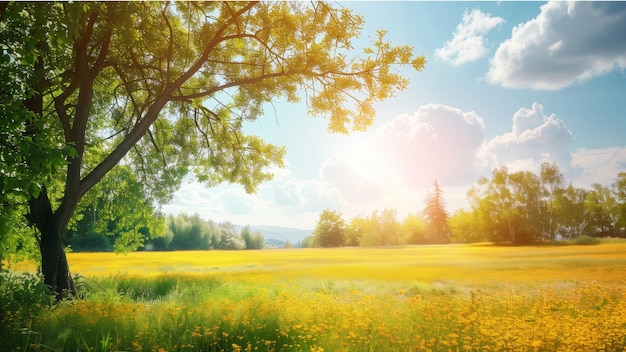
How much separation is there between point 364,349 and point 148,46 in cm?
1118

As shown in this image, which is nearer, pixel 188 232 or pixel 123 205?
pixel 123 205

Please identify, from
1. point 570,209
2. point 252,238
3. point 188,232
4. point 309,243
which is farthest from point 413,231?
point 188,232

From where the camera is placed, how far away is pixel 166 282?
688 inches

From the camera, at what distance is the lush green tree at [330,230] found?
269 feet

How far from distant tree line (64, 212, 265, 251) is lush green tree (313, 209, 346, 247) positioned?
1333 cm

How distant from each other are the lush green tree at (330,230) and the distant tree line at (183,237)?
1333 cm

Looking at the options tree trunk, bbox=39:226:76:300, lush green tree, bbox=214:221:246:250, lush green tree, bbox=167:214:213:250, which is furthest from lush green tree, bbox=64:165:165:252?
lush green tree, bbox=214:221:246:250

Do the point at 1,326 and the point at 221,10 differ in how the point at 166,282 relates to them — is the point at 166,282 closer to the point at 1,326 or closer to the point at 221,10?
the point at 1,326

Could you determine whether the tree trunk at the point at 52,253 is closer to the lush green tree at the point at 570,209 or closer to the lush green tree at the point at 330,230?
the lush green tree at the point at 570,209

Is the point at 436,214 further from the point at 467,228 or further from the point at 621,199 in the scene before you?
the point at 621,199

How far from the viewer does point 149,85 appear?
14984 mm

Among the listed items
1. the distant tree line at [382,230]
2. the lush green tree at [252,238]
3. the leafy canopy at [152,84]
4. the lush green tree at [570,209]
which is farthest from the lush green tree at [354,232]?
the leafy canopy at [152,84]

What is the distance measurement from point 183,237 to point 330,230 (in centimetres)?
3539

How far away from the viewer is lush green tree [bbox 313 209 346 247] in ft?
269
